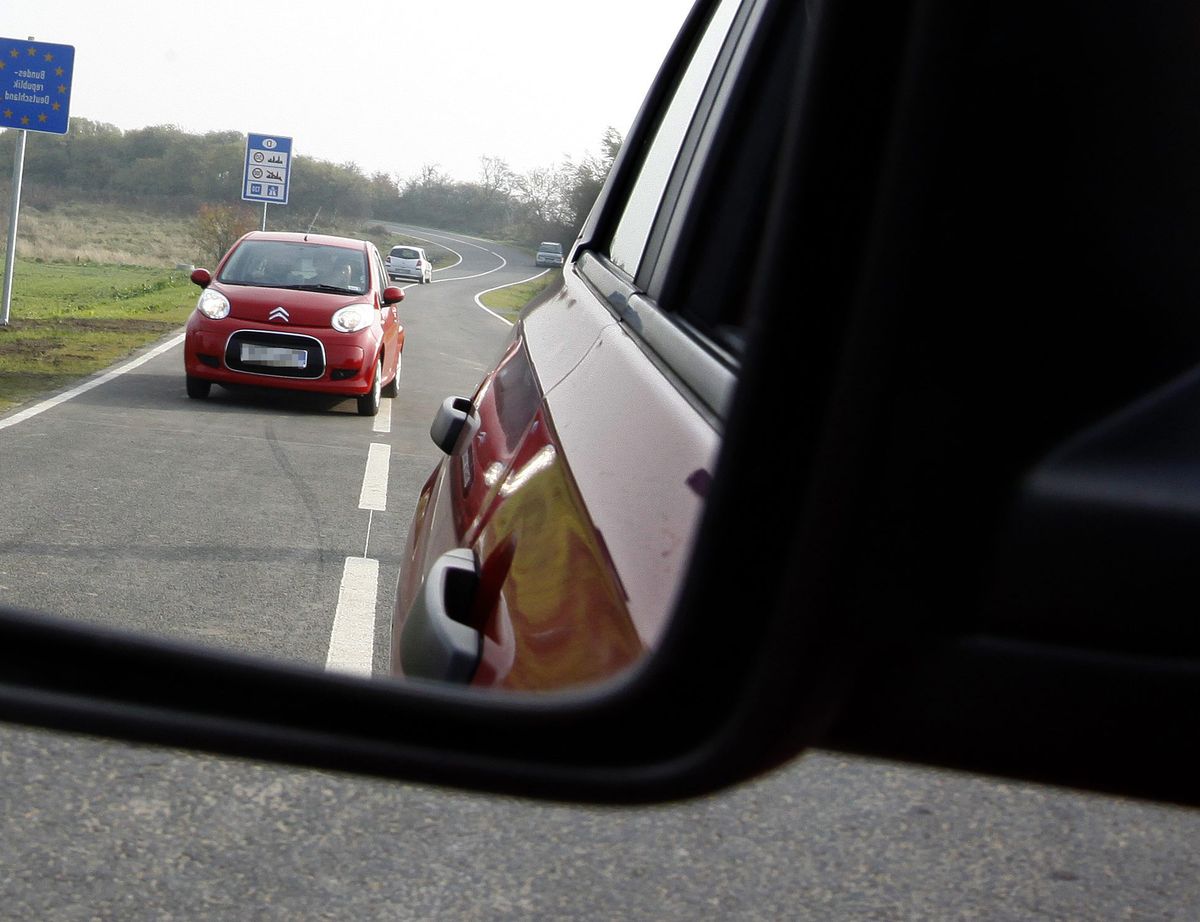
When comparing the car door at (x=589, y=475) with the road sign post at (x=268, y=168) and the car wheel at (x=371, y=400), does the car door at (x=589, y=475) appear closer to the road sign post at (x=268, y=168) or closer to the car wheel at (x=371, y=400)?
the car wheel at (x=371, y=400)

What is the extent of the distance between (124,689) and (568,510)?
556 mm

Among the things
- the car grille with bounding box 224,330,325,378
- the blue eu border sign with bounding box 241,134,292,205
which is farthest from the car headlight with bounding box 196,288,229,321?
the blue eu border sign with bounding box 241,134,292,205

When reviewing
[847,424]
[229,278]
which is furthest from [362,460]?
[847,424]

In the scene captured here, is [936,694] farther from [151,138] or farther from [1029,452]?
[151,138]

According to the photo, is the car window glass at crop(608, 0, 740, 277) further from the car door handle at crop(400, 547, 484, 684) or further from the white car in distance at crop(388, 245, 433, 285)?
the white car in distance at crop(388, 245, 433, 285)

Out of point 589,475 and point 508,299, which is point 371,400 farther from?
point 508,299

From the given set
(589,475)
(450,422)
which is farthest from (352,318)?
(589,475)

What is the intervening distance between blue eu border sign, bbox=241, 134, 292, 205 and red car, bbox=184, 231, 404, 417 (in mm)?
18807

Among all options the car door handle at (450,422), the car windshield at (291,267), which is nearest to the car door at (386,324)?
the car windshield at (291,267)

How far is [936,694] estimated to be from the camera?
2.52 ft

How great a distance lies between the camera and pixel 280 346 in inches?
480

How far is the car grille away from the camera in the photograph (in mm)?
12086

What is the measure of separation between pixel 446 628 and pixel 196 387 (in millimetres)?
11142

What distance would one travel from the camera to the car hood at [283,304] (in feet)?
40.1
